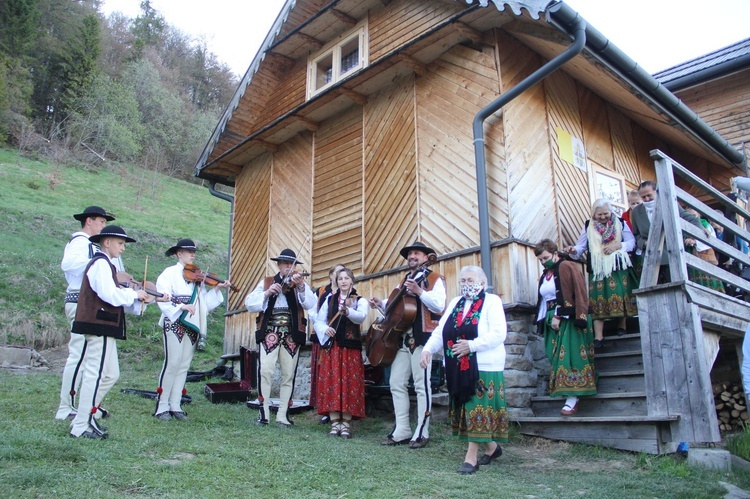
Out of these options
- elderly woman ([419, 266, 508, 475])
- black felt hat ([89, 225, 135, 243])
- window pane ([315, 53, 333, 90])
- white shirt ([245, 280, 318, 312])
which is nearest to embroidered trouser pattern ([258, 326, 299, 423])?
white shirt ([245, 280, 318, 312])

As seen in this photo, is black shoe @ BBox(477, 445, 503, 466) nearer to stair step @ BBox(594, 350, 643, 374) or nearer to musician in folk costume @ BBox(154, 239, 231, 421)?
stair step @ BBox(594, 350, 643, 374)

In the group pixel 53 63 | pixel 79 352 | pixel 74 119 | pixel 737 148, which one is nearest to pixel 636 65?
pixel 737 148

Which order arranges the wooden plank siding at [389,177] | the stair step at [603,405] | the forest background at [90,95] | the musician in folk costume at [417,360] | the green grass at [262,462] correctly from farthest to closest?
the forest background at [90,95] → the wooden plank siding at [389,177] → the musician in folk costume at [417,360] → the stair step at [603,405] → the green grass at [262,462]

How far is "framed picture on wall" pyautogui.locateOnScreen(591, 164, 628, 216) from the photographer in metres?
8.90

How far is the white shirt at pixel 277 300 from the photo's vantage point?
6660mm

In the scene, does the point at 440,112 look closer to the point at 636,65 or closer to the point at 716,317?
the point at 636,65

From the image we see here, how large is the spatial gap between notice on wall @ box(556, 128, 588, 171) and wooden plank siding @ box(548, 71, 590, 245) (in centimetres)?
6

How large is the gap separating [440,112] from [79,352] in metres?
5.22

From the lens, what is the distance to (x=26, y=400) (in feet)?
21.5

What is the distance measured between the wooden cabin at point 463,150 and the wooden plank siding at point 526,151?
1.0 inches

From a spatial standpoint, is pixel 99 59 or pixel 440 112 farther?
pixel 99 59

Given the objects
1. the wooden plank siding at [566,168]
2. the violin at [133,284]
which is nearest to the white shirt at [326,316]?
the violin at [133,284]

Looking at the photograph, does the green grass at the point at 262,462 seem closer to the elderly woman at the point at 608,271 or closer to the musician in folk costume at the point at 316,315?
the musician in folk costume at the point at 316,315

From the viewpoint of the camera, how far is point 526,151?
7633 millimetres
